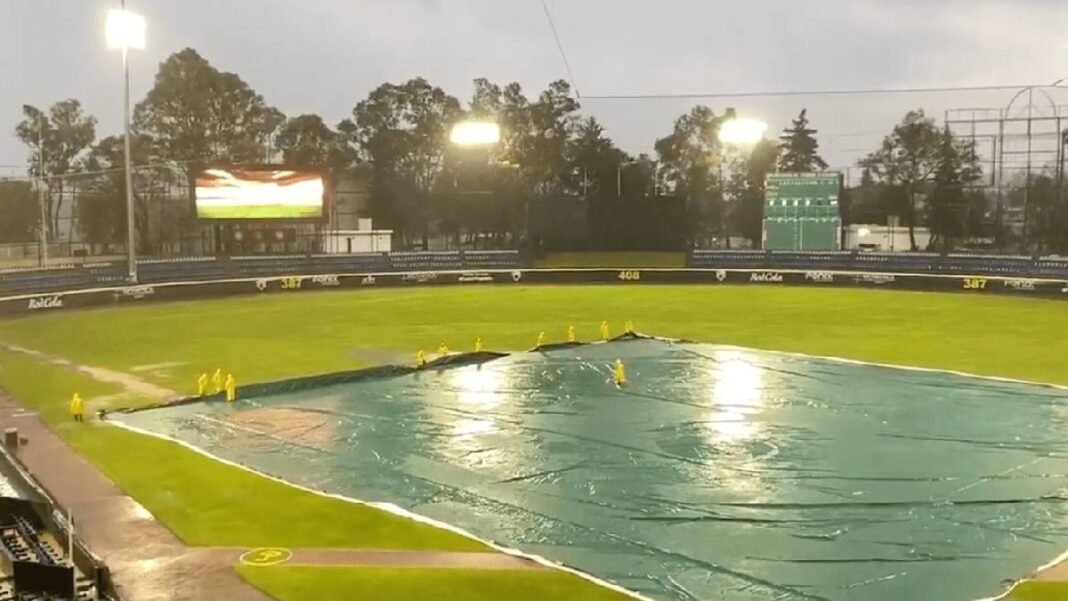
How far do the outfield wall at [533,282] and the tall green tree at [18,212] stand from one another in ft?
26.4

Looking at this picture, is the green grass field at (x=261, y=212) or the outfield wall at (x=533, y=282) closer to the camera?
the outfield wall at (x=533, y=282)

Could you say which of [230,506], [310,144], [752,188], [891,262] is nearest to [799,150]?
[752,188]

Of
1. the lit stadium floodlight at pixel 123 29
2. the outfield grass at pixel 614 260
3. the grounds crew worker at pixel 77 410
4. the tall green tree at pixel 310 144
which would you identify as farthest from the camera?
the tall green tree at pixel 310 144

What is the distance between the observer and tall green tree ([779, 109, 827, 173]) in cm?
6030

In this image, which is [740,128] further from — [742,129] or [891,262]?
[891,262]

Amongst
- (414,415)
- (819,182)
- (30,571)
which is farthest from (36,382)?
(819,182)

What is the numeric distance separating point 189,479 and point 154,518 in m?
1.55

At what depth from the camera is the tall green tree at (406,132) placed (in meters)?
64.0

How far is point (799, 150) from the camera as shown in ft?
205

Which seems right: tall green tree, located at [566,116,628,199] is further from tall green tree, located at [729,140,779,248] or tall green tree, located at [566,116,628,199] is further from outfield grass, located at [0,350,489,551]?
outfield grass, located at [0,350,489,551]

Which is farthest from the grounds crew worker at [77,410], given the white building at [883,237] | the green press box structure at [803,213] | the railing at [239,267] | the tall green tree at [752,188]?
the white building at [883,237]

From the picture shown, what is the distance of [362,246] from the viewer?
176 ft

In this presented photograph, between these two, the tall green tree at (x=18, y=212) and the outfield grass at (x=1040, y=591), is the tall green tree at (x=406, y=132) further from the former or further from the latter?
the outfield grass at (x=1040, y=591)

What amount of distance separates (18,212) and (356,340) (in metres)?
25.5
